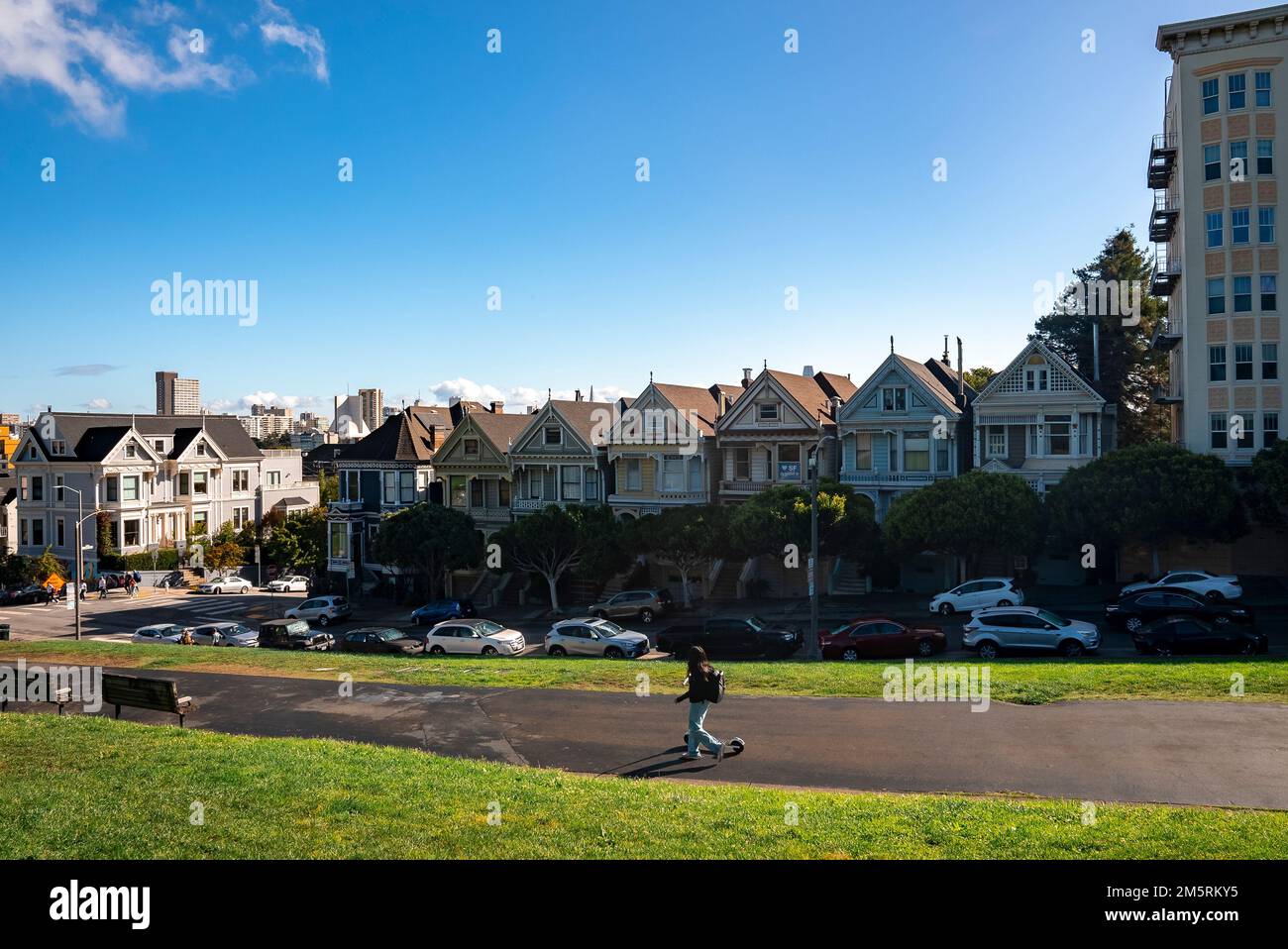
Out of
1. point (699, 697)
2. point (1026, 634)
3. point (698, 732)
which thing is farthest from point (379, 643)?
point (699, 697)

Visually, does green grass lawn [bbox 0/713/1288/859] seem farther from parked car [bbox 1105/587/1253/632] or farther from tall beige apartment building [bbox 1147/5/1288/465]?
tall beige apartment building [bbox 1147/5/1288/465]

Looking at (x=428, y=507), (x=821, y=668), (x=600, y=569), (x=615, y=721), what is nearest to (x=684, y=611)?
(x=600, y=569)

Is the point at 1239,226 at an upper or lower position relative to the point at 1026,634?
upper

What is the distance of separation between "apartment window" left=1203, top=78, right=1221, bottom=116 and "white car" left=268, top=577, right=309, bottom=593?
2177 inches

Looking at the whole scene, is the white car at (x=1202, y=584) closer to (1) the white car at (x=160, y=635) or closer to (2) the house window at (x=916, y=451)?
(2) the house window at (x=916, y=451)

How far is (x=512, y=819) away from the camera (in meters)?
11.5

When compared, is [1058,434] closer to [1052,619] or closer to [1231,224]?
[1231,224]

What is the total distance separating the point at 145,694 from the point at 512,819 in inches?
435

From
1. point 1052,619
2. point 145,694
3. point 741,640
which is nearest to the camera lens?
point 145,694

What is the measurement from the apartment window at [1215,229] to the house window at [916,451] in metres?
14.8

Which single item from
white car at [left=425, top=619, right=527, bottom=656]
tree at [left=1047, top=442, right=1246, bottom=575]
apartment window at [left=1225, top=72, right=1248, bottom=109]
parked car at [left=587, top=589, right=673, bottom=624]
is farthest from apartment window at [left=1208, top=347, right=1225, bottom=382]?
white car at [left=425, top=619, right=527, bottom=656]

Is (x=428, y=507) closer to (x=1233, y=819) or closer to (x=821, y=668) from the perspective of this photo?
(x=821, y=668)

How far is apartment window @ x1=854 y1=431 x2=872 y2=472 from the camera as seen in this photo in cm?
4803
